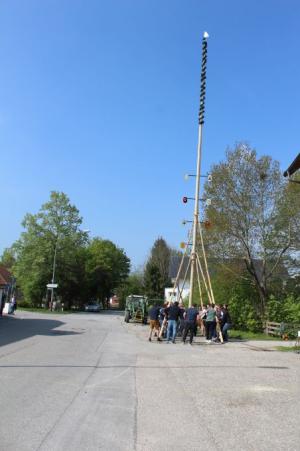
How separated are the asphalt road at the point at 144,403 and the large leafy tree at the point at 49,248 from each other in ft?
166

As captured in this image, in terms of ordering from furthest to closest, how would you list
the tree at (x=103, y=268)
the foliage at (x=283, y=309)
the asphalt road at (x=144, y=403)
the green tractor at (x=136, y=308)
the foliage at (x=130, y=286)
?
the foliage at (x=130, y=286) → the tree at (x=103, y=268) → the green tractor at (x=136, y=308) → the foliage at (x=283, y=309) → the asphalt road at (x=144, y=403)

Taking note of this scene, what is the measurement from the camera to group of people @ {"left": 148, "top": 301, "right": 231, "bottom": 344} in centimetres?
2203

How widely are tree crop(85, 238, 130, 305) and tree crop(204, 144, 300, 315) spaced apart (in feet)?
172

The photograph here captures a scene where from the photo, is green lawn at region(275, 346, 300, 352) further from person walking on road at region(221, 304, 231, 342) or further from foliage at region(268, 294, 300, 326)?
foliage at region(268, 294, 300, 326)

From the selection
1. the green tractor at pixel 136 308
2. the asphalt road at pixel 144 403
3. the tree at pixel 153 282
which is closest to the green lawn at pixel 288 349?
the asphalt road at pixel 144 403

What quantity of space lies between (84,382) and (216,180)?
23.8 meters

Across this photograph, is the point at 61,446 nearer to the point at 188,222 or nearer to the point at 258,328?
the point at 188,222

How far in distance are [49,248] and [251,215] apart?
38.6 metres

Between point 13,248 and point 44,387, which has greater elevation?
point 13,248

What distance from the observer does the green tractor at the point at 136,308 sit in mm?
40031

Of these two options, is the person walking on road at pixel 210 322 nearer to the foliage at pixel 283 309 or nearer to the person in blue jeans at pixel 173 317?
the person in blue jeans at pixel 173 317

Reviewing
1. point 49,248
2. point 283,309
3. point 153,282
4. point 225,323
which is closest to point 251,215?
point 283,309

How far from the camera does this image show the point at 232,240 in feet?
106

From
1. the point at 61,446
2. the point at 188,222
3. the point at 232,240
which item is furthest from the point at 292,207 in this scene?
the point at 61,446
